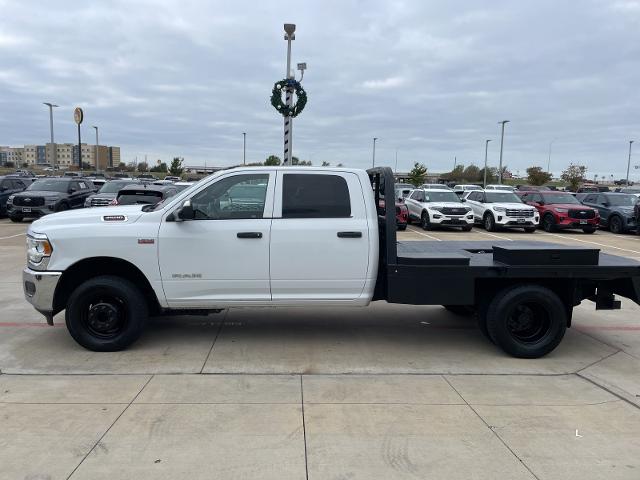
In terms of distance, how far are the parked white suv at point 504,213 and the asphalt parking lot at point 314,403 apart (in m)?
13.9

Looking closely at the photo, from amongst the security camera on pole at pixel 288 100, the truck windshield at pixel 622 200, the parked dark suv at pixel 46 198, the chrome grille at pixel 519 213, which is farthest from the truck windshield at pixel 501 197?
the parked dark suv at pixel 46 198

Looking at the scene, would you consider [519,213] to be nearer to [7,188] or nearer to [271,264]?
[271,264]

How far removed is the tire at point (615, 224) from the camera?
68.9 ft

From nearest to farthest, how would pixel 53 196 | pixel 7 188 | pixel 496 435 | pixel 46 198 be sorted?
pixel 496 435 → pixel 46 198 → pixel 53 196 → pixel 7 188

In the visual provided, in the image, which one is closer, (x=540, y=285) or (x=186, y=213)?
(x=186, y=213)

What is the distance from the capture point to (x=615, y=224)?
2133 centimetres

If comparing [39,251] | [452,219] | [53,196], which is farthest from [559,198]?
[39,251]

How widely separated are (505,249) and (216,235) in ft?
9.81

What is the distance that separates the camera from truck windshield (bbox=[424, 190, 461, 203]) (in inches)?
842

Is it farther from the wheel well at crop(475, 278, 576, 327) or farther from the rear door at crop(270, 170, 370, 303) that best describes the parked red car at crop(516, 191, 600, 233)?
the rear door at crop(270, 170, 370, 303)

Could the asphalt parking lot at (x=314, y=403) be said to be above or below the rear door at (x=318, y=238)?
below

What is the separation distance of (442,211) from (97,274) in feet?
53.0

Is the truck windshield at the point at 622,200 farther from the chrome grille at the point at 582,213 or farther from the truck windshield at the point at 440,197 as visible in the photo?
the truck windshield at the point at 440,197

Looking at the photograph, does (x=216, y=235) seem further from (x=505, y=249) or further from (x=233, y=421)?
(x=505, y=249)
